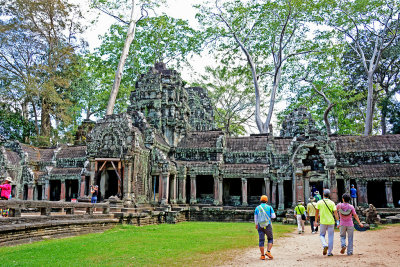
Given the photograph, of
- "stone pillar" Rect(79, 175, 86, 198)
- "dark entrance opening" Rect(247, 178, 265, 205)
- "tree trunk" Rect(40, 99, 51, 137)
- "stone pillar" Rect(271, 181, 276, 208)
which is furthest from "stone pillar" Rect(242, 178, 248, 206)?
"tree trunk" Rect(40, 99, 51, 137)

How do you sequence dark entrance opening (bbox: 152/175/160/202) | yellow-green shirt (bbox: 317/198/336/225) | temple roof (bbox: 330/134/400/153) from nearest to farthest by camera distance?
1. yellow-green shirt (bbox: 317/198/336/225)
2. dark entrance opening (bbox: 152/175/160/202)
3. temple roof (bbox: 330/134/400/153)

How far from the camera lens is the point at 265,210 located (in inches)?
339

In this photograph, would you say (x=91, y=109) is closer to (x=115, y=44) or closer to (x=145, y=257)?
(x=115, y=44)

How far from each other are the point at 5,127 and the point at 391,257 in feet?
115

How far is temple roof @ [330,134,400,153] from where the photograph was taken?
23.0 metres

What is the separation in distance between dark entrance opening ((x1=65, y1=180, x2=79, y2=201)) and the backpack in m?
24.9

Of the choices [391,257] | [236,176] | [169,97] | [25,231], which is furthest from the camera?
[169,97]

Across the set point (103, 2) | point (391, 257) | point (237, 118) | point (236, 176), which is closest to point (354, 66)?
point (237, 118)

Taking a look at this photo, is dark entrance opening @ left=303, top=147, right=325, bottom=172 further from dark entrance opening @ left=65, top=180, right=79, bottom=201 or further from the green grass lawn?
dark entrance opening @ left=65, top=180, right=79, bottom=201

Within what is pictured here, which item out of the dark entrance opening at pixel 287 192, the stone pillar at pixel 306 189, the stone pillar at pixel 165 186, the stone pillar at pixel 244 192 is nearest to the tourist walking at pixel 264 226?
the stone pillar at pixel 306 189

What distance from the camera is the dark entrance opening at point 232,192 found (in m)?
24.9

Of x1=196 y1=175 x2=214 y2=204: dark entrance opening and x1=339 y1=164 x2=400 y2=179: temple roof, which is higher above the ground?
x1=339 y1=164 x2=400 y2=179: temple roof

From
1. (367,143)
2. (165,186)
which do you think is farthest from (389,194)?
(165,186)

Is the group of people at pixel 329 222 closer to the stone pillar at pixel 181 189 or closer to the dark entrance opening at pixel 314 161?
the dark entrance opening at pixel 314 161
